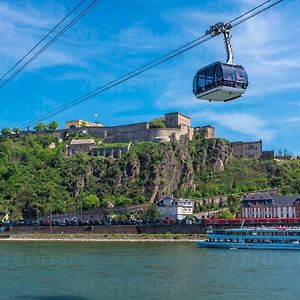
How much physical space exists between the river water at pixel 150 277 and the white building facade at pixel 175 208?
122ft

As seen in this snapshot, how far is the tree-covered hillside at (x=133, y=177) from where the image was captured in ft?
286

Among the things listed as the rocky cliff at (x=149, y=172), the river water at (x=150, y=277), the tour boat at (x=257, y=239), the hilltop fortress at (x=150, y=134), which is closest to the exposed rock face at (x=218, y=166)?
the rocky cliff at (x=149, y=172)

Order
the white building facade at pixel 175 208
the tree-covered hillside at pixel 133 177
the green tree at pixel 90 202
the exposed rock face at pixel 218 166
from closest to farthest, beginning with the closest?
the white building facade at pixel 175 208
the green tree at pixel 90 202
the tree-covered hillside at pixel 133 177
the exposed rock face at pixel 218 166

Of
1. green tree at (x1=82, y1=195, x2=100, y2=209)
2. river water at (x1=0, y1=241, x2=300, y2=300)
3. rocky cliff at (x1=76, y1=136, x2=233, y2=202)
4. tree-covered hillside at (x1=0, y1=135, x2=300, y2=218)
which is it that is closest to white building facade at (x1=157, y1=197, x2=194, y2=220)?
tree-covered hillside at (x1=0, y1=135, x2=300, y2=218)

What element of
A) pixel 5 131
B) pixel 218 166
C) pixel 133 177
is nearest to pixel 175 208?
pixel 133 177

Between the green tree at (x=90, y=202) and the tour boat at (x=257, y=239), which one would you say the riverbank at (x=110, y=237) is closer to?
A: the green tree at (x=90, y=202)

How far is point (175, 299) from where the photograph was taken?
23531 mm

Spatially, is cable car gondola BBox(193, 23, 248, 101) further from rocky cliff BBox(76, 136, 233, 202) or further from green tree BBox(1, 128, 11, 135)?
green tree BBox(1, 128, 11, 135)

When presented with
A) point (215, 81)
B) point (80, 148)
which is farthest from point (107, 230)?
point (215, 81)

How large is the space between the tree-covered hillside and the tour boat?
31363 mm

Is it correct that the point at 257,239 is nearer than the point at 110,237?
Yes

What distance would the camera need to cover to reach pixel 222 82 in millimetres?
14430

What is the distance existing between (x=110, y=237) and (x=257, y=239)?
23830mm

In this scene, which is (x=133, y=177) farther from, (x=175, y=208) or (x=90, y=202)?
(x=175, y=208)
